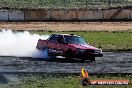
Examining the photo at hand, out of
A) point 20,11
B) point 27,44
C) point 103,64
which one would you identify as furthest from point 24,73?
point 20,11

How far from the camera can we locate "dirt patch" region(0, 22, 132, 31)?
46.9m

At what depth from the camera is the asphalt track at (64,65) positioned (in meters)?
20.4

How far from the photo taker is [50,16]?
5597 cm

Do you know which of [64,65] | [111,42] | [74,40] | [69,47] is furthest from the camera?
[111,42]

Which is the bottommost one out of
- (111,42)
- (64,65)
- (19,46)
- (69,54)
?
(111,42)

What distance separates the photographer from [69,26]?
163 ft

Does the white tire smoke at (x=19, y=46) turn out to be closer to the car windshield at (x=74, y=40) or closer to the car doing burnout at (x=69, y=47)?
the car doing burnout at (x=69, y=47)

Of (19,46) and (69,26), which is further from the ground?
(19,46)

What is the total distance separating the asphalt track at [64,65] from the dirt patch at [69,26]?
67.0ft

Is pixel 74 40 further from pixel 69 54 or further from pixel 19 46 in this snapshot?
pixel 19 46

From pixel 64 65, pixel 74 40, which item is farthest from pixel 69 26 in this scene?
pixel 64 65

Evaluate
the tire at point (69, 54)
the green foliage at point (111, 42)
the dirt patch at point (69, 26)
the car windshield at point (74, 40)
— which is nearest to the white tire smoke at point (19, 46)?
the car windshield at point (74, 40)

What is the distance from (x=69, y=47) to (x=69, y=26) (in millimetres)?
24892

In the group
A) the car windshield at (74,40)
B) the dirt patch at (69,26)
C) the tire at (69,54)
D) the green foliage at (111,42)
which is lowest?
the dirt patch at (69,26)
